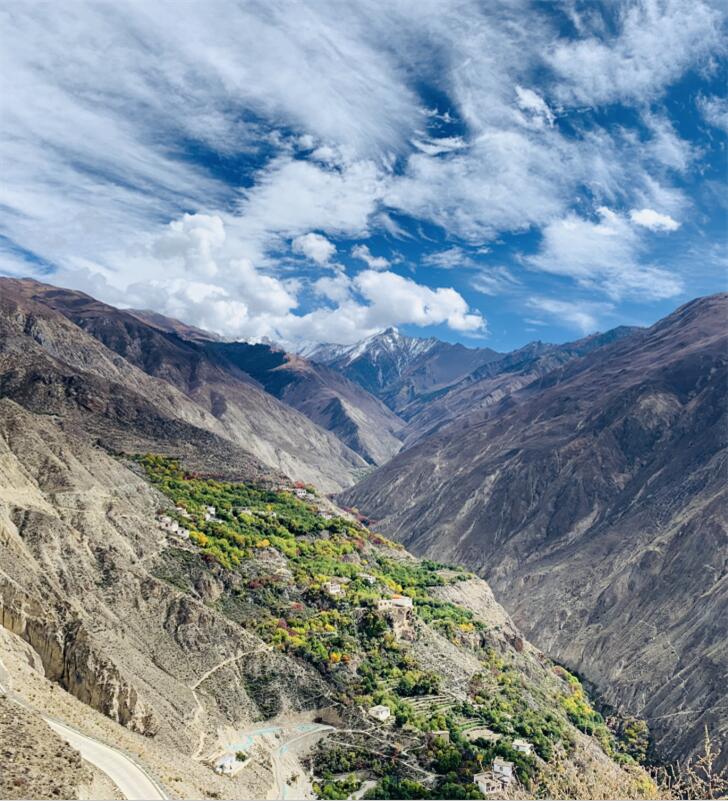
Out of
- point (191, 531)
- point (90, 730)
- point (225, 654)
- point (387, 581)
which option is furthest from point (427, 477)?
point (90, 730)

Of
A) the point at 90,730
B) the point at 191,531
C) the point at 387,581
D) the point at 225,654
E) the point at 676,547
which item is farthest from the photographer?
the point at 676,547

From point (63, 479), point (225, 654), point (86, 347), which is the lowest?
point (225, 654)

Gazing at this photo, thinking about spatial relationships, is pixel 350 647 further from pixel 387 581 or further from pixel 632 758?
pixel 632 758

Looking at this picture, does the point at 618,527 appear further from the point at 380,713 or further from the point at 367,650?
the point at 380,713

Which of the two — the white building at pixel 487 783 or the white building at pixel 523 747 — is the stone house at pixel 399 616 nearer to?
the white building at pixel 523 747

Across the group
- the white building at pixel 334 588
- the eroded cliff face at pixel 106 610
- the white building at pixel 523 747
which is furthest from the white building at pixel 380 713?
the white building at pixel 334 588

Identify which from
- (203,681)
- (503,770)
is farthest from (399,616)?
(203,681)

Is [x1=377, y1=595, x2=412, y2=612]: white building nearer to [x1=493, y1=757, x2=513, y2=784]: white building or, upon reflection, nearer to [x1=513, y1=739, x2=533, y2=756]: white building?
[x1=513, y1=739, x2=533, y2=756]: white building
